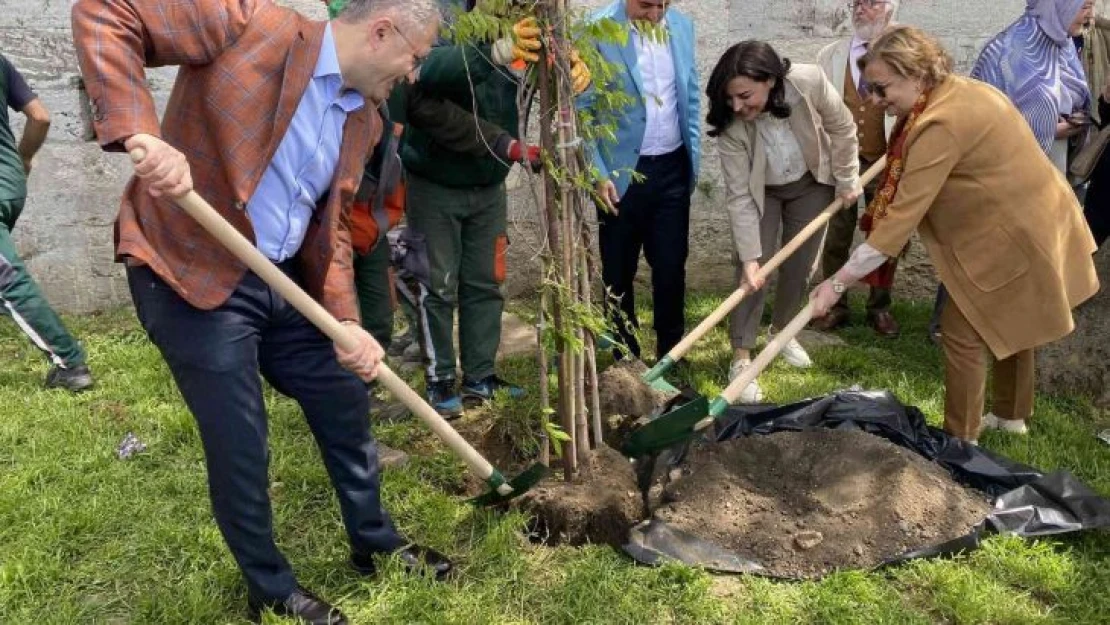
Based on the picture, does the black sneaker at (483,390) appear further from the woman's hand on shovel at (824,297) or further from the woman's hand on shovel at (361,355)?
the woman's hand on shovel at (361,355)

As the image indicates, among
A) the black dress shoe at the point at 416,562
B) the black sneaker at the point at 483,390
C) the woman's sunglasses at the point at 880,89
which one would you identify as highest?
the woman's sunglasses at the point at 880,89

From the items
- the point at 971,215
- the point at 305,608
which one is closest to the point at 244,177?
the point at 305,608

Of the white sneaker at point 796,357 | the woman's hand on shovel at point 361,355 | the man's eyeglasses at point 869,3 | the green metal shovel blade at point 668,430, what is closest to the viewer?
the woman's hand on shovel at point 361,355

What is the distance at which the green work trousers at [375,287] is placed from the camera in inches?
161

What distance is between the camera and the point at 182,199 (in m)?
2.04

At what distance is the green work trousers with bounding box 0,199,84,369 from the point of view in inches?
171

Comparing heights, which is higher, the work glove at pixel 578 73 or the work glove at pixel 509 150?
the work glove at pixel 578 73

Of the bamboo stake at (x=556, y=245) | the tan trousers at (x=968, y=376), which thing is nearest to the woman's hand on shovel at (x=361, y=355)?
the bamboo stake at (x=556, y=245)

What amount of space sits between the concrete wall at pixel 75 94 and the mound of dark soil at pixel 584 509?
2203 millimetres

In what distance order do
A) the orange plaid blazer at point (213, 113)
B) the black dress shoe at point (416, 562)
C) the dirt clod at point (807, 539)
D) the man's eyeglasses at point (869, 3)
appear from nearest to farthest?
the orange plaid blazer at point (213, 113) < the black dress shoe at point (416, 562) < the dirt clod at point (807, 539) < the man's eyeglasses at point (869, 3)

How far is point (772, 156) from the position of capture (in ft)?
13.7

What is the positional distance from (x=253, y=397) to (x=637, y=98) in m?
2.28

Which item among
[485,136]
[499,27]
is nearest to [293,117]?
[499,27]

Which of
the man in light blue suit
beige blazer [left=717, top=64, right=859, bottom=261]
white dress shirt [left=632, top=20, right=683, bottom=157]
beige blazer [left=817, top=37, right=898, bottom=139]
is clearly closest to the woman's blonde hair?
beige blazer [left=717, top=64, right=859, bottom=261]
